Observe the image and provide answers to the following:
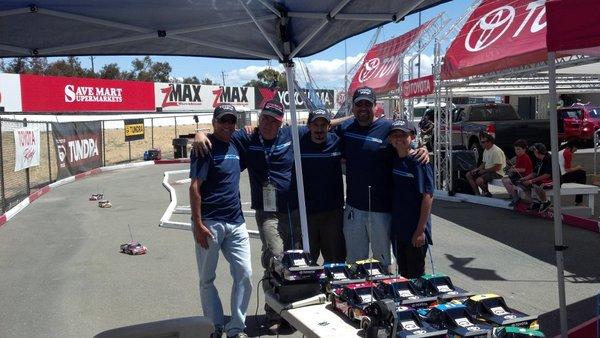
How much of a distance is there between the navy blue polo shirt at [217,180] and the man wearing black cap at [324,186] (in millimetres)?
626

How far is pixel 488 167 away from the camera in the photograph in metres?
12.2

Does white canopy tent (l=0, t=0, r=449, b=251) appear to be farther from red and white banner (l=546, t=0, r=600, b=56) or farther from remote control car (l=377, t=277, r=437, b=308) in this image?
remote control car (l=377, t=277, r=437, b=308)

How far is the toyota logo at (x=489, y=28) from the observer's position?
9.69 metres

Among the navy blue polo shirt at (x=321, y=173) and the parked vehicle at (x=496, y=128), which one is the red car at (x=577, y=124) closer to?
the parked vehicle at (x=496, y=128)

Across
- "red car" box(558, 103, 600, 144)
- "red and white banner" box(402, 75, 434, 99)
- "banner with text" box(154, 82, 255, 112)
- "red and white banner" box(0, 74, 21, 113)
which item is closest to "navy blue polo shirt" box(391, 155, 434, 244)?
"red and white banner" box(402, 75, 434, 99)

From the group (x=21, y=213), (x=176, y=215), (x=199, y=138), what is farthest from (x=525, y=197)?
(x=21, y=213)

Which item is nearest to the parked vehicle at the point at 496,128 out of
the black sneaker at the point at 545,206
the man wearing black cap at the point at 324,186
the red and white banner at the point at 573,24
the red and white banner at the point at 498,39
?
the red and white banner at the point at 498,39

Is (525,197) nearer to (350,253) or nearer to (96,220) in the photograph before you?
(350,253)

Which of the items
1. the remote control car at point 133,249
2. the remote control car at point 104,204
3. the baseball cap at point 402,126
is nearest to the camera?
the baseball cap at point 402,126

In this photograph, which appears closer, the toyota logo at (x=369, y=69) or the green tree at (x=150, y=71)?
the toyota logo at (x=369, y=69)

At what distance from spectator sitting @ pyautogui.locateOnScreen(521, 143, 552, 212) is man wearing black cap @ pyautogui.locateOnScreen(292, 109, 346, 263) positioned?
261 inches

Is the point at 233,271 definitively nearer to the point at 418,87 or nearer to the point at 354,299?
the point at 354,299

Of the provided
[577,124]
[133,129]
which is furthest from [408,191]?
[133,129]

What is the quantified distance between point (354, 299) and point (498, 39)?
780cm
